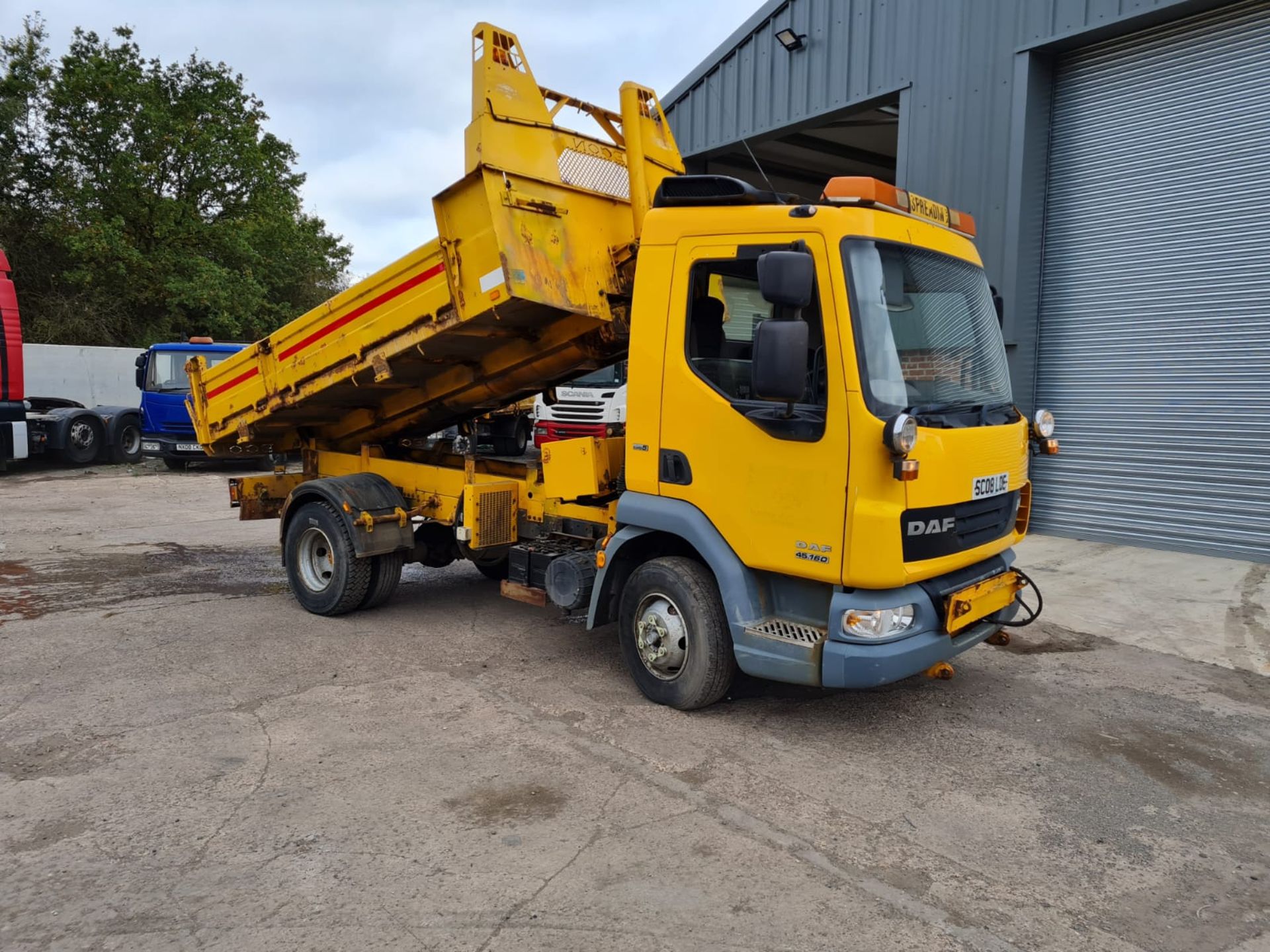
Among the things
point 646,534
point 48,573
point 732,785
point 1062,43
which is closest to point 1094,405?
point 1062,43

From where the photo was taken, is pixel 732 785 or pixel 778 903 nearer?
pixel 778 903

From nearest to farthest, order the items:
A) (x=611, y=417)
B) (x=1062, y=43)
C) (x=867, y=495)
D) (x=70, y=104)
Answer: (x=867, y=495), (x=1062, y=43), (x=611, y=417), (x=70, y=104)

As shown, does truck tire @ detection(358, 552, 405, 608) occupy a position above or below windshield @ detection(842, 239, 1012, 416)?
below

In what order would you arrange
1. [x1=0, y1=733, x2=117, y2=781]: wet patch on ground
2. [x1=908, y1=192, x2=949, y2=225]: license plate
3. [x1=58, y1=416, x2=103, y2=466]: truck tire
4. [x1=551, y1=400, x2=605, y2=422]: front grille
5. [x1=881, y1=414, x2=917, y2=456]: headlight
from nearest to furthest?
[x1=881, y1=414, x2=917, y2=456]: headlight, [x1=0, y1=733, x2=117, y2=781]: wet patch on ground, [x1=908, y1=192, x2=949, y2=225]: license plate, [x1=551, y1=400, x2=605, y2=422]: front grille, [x1=58, y1=416, x2=103, y2=466]: truck tire

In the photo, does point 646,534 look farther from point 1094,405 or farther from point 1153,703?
point 1094,405

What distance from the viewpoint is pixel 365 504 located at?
649 centimetres

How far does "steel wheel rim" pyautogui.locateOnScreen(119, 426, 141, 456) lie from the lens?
18609mm

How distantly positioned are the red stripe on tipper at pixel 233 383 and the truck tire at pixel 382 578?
1794mm

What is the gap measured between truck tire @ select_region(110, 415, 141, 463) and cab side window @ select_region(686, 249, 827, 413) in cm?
1770

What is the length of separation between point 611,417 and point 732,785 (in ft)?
28.3

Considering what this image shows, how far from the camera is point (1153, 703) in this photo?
5.15 metres

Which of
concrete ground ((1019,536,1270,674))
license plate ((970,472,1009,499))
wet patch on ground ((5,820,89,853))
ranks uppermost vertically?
license plate ((970,472,1009,499))

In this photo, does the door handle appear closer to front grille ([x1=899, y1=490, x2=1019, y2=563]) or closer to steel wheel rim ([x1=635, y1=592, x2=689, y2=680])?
steel wheel rim ([x1=635, y1=592, x2=689, y2=680])

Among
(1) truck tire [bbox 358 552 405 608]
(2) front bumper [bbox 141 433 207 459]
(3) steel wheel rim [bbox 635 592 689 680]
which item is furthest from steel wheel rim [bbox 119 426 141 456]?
(3) steel wheel rim [bbox 635 592 689 680]
